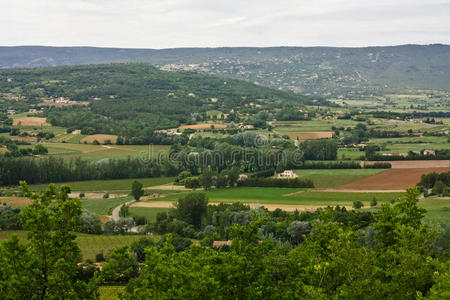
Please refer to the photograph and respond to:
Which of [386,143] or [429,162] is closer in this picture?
[429,162]

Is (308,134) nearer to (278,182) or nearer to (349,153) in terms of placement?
(349,153)

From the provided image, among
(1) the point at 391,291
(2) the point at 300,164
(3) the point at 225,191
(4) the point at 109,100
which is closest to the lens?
(1) the point at 391,291

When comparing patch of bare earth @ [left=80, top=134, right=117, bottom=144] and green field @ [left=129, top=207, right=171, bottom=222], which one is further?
patch of bare earth @ [left=80, top=134, right=117, bottom=144]

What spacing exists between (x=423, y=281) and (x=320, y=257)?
13.0ft

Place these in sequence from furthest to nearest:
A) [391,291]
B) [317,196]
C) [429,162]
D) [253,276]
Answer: [429,162] → [317,196] → [253,276] → [391,291]

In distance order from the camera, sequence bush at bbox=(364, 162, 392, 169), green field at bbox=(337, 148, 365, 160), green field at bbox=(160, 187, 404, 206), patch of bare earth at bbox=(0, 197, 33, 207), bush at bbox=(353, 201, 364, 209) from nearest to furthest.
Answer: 1. bush at bbox=(353, 201, 364, 209)
2. patch of bare earth at bbox=(0, 197, 33, 207)
3. green field at bbox=(160, 187, 404, 206)
4. bush at bbox=(364, 162, 392, 169)
5. green field at bbox=(337, 148, 365, 160)

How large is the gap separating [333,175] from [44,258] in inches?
2609

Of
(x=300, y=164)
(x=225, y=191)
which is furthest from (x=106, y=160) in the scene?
(x=300, y=164)

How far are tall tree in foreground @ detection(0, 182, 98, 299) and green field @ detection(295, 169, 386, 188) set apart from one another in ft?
193

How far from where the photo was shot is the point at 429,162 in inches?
3246

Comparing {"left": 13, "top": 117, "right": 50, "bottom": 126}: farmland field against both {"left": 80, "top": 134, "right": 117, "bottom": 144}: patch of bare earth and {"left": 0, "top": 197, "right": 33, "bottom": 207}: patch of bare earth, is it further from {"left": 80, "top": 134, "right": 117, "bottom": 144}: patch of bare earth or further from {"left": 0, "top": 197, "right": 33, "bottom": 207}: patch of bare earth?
{"left": 0, "top": 197, "right": 33, "bottom": 207}: patch of bare earth

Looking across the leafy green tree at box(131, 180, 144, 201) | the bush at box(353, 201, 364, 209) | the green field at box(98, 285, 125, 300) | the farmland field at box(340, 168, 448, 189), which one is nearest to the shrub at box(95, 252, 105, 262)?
the green field at box(98, 285, 125, 300)

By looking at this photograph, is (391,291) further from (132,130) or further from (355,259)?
(132,130)

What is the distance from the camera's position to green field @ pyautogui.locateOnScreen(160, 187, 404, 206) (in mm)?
63719
